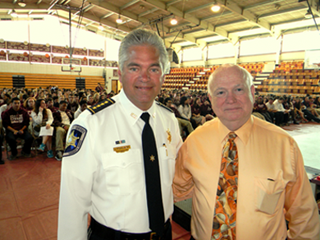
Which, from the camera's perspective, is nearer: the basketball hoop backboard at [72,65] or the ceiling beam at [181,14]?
the ceiling beam at [181,14]

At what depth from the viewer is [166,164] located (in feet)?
3.81

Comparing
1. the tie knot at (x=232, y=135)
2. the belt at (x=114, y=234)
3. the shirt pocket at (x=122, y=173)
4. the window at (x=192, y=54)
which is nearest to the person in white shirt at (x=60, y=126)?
the belt at (x=114, y=234)

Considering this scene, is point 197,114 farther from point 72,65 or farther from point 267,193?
point 72,65

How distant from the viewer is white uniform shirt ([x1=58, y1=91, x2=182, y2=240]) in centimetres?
95

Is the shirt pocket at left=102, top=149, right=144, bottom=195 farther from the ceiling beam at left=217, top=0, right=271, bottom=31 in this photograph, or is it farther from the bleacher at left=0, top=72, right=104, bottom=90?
the bleacher at left=0, top=72, right=104, bottom=90

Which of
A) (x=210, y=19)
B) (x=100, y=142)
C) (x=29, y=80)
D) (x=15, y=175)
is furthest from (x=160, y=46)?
(x=29, y=80)

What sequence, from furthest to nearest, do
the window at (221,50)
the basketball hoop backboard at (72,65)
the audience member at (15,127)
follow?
the window at (221,50) → the basketball hoop backboard at (72,65) → the audience member at (15,127)

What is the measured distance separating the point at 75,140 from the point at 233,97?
0.86 meters

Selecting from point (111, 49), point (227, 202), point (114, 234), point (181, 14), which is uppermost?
point (181, 14)

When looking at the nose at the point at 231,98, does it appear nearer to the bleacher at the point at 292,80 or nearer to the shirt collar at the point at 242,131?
the shirt collar at the point at 242,131

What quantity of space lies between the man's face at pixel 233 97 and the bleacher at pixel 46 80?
2072 centimetres

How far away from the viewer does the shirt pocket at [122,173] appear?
0.98 m

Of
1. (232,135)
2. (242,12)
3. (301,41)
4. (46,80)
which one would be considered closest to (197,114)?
(232,135)

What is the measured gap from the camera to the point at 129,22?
58.2 ft
